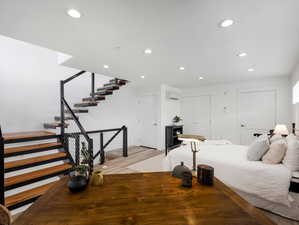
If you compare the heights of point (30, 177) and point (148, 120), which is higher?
point (148, 120)

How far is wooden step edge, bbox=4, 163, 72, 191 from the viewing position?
2.14 meters

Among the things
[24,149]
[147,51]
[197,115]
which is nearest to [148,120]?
[197,115]

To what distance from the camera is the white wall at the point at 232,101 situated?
4.32 m

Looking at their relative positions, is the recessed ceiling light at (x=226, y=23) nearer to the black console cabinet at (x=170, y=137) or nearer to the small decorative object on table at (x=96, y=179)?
the small decorative object on table at (x=96, y=179)

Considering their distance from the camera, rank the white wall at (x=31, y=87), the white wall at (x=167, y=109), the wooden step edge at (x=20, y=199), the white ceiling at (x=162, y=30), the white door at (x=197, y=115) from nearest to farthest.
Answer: the white ceiling at (x=162, y=30)
the wooden step edge at (x=20, y=199)
the white wall at (x=31, y=87)
the white wall at (x=167, y=109)
the white door at (x=197, y=115)

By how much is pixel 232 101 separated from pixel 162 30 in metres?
4.28

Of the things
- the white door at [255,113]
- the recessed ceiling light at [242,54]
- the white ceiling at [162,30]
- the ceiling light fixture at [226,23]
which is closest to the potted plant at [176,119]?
the white door at [255,113]

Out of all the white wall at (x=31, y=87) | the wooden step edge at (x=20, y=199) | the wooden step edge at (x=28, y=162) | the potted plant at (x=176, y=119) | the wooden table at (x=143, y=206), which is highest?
the white wall at (x=31, y=87)

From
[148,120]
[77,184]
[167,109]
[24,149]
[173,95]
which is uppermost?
[173,95]

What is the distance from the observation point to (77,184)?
1073 mm

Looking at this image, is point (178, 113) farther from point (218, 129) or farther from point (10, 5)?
point (10, 5)

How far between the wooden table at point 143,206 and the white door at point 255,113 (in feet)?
15.0

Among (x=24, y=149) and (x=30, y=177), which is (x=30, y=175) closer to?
(x=30, y=177)

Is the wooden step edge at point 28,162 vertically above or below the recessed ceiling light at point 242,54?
below
